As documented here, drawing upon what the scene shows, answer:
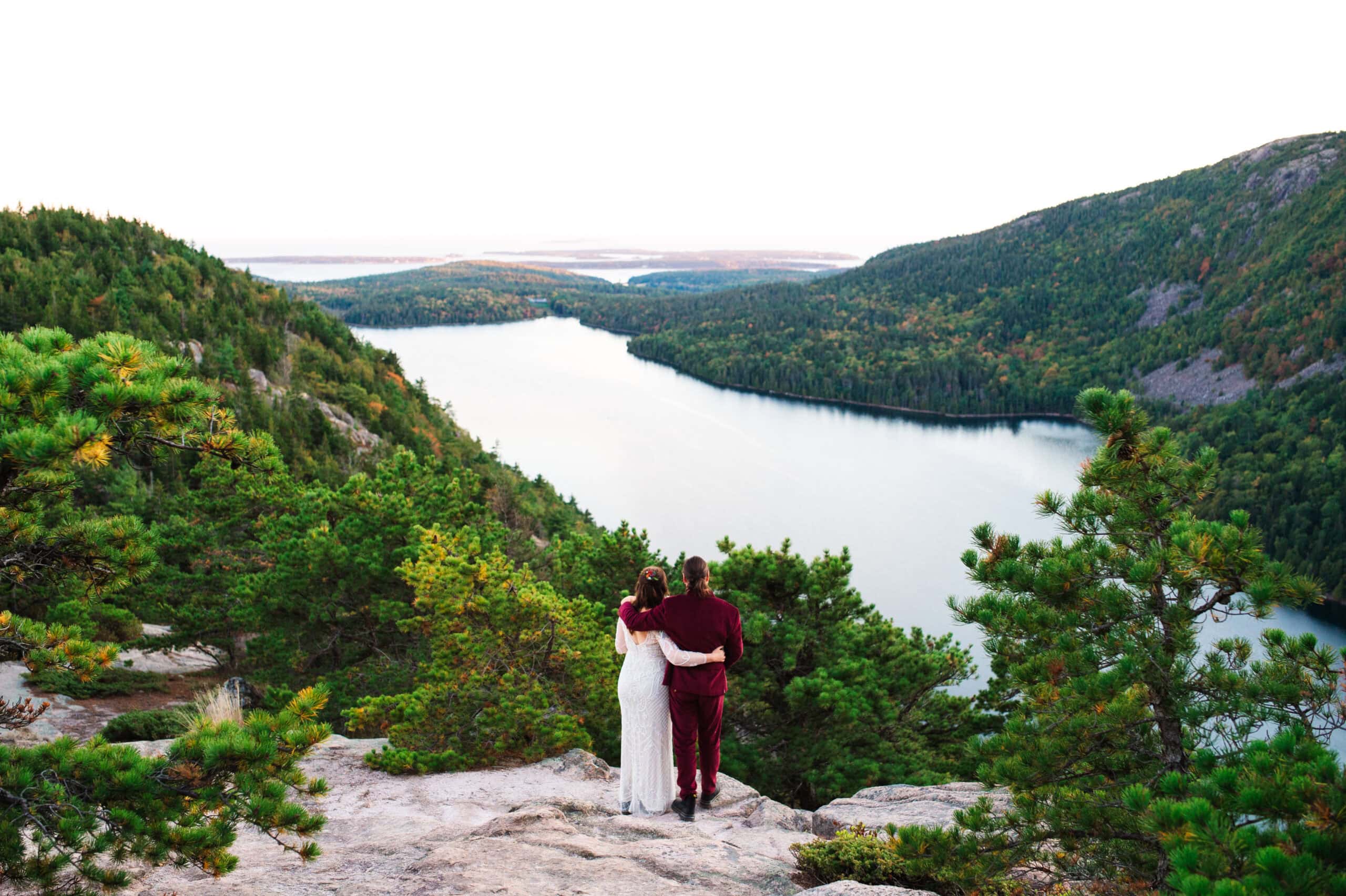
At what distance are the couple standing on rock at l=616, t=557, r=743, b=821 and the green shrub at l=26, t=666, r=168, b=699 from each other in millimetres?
11706

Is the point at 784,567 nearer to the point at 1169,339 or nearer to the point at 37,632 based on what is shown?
the point at 37,632

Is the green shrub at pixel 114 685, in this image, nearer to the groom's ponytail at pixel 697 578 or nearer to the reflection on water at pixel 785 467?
the groom's ponytail at pixel 697 578

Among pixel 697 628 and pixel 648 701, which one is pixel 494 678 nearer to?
pixel 648 701

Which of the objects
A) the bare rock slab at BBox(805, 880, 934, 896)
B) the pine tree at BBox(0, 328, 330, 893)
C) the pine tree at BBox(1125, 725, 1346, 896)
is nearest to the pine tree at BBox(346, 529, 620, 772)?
the bare rock slab at BBox(805, 880, 934, 896)

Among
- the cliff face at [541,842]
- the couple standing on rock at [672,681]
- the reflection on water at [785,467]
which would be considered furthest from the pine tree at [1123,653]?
the reflection on water at [785,467]

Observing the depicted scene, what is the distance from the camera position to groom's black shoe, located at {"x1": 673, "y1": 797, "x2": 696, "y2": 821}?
21.9 feet

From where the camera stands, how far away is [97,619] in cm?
1744

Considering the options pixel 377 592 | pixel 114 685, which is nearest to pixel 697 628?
pixel 377 592

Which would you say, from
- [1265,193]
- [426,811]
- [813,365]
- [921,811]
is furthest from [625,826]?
[1265,193]

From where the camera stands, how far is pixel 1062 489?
65750 mm

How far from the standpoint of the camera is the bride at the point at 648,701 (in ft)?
20.0

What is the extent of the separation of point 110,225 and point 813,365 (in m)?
97.0

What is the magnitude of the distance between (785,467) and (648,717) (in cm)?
7134

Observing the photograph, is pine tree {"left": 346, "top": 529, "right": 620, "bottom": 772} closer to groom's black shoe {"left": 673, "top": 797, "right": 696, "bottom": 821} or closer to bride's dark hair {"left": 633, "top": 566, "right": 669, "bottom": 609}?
groom's black shoe {"left": 673, "top": 797, "right": 696, "bottom": 821}
